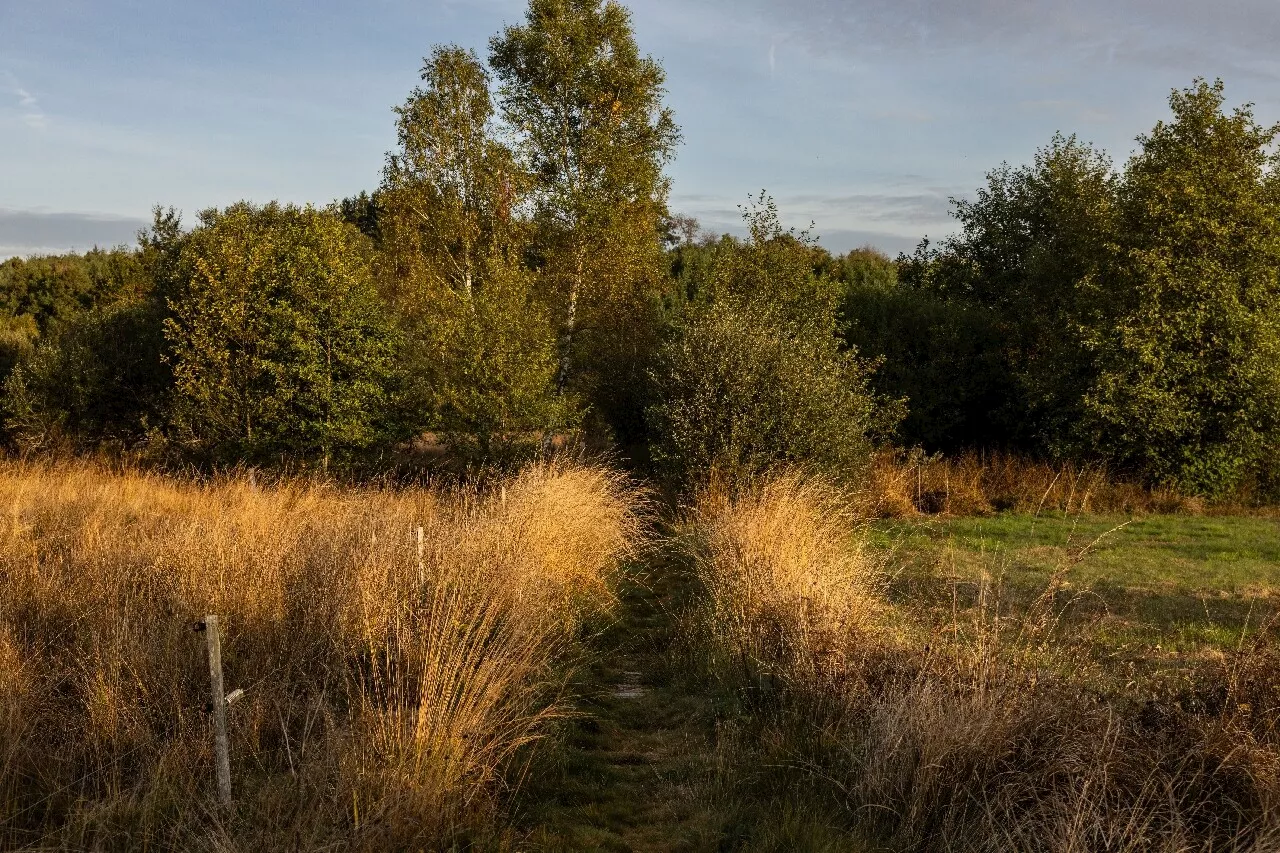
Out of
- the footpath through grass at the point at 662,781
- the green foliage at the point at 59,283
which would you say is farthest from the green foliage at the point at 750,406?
the green foliage at the point at 59,283

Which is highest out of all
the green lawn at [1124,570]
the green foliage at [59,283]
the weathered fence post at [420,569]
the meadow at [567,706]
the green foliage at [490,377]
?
the green foliage at [59,283]

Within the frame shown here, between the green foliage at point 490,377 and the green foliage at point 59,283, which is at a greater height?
the green foliage at point 59,283

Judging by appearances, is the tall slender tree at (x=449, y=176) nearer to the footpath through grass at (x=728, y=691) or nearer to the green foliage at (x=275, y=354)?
the green foliage at (x=275, y=354)

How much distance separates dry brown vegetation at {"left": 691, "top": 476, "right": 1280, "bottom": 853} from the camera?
13.8 feet

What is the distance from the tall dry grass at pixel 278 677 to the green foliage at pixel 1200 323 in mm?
14877

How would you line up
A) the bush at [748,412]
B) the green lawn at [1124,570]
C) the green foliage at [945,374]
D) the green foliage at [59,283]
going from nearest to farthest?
the green lawn at [1124,570], the bush at [748,412], the green foliage at [945,374], the green foliage at [59,283]

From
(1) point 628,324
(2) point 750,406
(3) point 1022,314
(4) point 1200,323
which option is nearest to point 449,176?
(1) point 628,324

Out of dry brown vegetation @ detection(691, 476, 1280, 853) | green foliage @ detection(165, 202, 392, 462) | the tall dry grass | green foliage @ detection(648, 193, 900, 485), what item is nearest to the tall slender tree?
green foliage @ detection(165, 202, 392, 462)

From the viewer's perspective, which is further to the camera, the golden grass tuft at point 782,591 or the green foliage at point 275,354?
the green foliage at point 275,354

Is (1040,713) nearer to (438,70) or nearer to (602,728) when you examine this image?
(602,728)

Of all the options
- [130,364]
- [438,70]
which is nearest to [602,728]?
[130,364]

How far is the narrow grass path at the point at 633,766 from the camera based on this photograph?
4.93 m

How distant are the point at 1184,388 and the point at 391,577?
18.2m

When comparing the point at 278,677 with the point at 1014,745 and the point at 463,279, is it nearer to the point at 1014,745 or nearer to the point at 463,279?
the point at 1014,745
